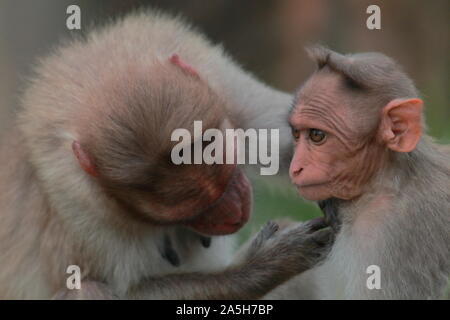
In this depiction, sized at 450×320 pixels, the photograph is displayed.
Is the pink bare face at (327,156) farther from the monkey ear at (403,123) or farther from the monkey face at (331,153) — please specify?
the monkey ear at (403,123)

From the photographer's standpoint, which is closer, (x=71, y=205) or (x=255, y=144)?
(x=71, y=205)

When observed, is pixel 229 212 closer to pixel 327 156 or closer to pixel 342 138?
pixel 327 156

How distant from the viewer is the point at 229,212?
5.98 meters

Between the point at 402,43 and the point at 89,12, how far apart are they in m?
5.66

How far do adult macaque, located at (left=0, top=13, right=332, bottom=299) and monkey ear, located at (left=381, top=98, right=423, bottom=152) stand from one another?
43.4 inches

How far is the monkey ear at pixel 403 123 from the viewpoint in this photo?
17.5 feet

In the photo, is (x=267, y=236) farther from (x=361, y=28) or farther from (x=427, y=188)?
(x=361, y=28)

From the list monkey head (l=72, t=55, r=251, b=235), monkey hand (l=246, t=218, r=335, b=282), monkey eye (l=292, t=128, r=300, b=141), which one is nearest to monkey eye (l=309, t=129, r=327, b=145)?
monkey eye (l=292, t=128, r=300, b=141)

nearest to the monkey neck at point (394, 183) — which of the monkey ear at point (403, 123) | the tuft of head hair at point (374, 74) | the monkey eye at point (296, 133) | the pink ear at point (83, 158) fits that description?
the monkey ear at point (403, 123)

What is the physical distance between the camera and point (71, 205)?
6062mm

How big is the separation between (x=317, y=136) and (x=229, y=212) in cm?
88
